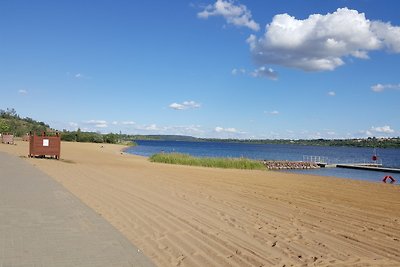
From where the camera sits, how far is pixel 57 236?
23.4 ft

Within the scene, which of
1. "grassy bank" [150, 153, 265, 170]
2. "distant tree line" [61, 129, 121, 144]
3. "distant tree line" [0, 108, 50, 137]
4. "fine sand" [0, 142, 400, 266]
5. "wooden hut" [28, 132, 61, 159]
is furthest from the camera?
"distant tree line" [61, 129, 121, 144]

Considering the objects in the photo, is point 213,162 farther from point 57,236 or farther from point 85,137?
point 85,137

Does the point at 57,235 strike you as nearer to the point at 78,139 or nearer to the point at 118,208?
the point at 118,208

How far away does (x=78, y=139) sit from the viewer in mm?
127812

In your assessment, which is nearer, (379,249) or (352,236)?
(379,249)

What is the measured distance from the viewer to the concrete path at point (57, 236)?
5.77 m

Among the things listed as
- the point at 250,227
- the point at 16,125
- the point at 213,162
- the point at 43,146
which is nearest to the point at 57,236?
the point at 250,227

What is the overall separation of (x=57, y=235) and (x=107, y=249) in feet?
4.39

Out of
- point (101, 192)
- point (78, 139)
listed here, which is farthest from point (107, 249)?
point (78, 139)

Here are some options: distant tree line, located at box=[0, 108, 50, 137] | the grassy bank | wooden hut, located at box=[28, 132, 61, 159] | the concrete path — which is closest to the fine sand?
the concrete path

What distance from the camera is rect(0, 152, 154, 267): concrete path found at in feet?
18.9

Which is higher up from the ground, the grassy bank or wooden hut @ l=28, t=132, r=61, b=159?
wooden hut @ l=28, t=132, r=61, b=159

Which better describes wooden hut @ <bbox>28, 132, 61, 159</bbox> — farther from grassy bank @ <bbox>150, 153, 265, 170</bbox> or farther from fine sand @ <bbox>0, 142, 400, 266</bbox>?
fine sand @ <bbox>0, 142, 400, 266</bbox>

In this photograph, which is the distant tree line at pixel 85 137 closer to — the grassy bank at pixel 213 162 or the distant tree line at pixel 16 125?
the distant tree line at pixel 16 125
